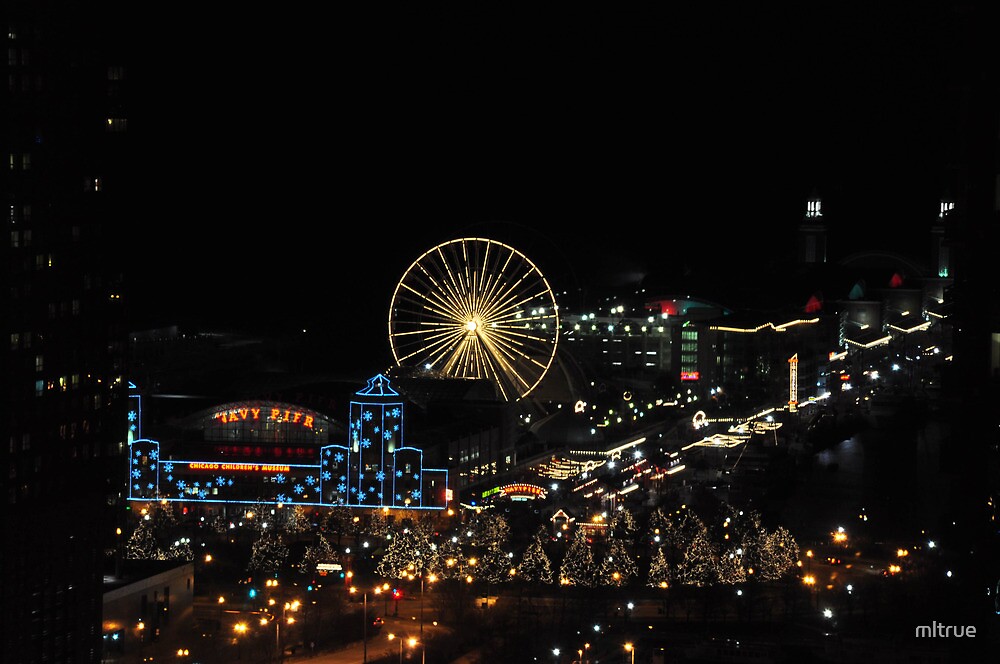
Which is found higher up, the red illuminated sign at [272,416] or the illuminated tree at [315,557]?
the red illuminated sign at [272,416]

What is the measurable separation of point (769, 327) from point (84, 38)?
3091cm

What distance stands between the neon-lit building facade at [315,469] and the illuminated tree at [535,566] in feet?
13.8

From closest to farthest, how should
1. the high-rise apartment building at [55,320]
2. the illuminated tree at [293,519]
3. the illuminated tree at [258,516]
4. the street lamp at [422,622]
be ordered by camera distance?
the high-rise apartment building at [55,320] < the street lamp at [422,622] < the illuminated tree at [293,519] < the illuminated tree at [258,516]

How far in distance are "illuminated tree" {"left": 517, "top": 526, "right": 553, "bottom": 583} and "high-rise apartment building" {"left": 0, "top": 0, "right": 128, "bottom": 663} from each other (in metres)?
7.05

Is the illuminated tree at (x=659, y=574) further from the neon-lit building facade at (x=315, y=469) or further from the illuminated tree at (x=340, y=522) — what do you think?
the neon-lit building facade at (x=315, y=469)

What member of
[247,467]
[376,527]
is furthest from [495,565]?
[247,467]

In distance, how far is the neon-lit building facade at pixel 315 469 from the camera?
24.9m

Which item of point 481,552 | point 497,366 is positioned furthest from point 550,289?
point 481,552

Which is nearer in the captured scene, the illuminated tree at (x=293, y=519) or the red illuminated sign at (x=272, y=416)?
the illuminated tree at (x=293, y=519)

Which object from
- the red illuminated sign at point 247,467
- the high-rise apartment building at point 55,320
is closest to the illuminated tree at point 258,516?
the red illuminated sign at point 247,467

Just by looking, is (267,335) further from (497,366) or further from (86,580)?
(86,580)

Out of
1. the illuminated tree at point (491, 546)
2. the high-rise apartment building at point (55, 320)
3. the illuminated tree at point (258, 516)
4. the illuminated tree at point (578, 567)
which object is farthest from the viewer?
the illuminated tree at point (258, 516)

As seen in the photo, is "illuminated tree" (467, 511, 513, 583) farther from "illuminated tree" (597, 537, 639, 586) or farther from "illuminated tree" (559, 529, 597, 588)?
"illuminated tree" (597, 537, 639, 586)

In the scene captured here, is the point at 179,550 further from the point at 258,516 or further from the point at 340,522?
the point at 258,516
